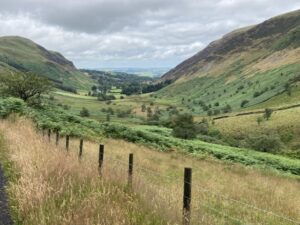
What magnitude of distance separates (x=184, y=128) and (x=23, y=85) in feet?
89.6

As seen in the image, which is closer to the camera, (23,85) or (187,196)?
(187,196)

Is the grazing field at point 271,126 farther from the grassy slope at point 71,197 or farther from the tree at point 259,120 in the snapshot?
the grassy slope at point 71,197

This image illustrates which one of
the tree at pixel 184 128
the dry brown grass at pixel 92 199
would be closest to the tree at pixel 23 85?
the tree at pixel 184 128

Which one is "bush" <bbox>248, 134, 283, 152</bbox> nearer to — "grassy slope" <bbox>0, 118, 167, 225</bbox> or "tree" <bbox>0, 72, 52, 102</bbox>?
"tree" <bbox>0, 72, 52, 102</bbox>

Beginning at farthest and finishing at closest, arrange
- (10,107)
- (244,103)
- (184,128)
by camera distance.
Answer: (244,103), (184,128), (10,107)

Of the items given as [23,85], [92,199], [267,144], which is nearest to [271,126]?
[267,144]

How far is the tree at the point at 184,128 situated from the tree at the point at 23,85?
886 inches

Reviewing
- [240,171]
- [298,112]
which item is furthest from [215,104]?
[240,171]

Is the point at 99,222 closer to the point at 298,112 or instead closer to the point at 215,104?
the point at 298,112

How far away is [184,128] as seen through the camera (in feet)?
237

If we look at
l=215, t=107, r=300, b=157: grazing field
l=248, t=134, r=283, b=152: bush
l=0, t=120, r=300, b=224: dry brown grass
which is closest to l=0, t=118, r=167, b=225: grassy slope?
l=0, t=120, r=300, b=224: dry brown grass

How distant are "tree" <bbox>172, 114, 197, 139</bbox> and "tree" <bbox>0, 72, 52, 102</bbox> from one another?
73.8 feet

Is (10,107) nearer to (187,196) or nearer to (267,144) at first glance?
(187,196)

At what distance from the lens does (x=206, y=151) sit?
46000 millimetres
